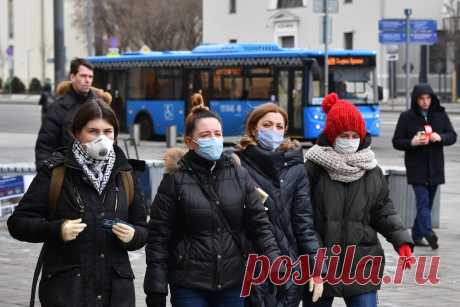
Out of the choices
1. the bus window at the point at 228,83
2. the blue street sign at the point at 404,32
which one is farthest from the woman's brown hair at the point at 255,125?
the blue street sign at the point at 404,32

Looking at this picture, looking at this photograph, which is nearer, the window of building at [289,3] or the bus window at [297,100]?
the bus window at [297,100]

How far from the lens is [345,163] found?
6.73 meters

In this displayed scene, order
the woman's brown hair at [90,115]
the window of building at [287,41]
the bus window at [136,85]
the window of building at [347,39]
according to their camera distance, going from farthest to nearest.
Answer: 1. the window of building at [287,41]
2. the window of building at [347,39]
3. the bus window at [136,85]
4. the woman's brown hair at [90,115]

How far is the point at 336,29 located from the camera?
69750 mm

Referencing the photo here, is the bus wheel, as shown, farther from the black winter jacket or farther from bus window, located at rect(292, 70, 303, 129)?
the black winter jacket

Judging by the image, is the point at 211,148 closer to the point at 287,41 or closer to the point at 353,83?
the point at 353,83

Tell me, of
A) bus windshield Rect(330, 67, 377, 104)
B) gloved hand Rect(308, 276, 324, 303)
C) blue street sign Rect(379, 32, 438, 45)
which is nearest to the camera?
gloved hand Rect(308, 276, 324, 303)

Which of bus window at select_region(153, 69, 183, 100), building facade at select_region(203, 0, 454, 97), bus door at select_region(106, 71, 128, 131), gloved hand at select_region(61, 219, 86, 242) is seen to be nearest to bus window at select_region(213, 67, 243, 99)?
bus window at select_region(153, 69, 183, 100)

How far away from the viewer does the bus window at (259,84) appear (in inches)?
1318

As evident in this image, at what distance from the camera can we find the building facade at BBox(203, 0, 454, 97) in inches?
2571

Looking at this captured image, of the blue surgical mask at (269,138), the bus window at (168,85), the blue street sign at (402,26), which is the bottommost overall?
the blue surgical mask at (269,138)

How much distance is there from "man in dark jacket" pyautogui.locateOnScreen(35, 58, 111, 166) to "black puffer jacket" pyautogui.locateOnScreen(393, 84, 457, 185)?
12.1ft

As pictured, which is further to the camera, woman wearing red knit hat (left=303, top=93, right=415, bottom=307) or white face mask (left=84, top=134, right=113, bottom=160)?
woman wearing red knit hat (left=303, top=93, right=415, bottom=307)

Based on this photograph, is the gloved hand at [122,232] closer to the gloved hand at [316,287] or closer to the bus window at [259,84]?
the gloved hand at [316,287]
